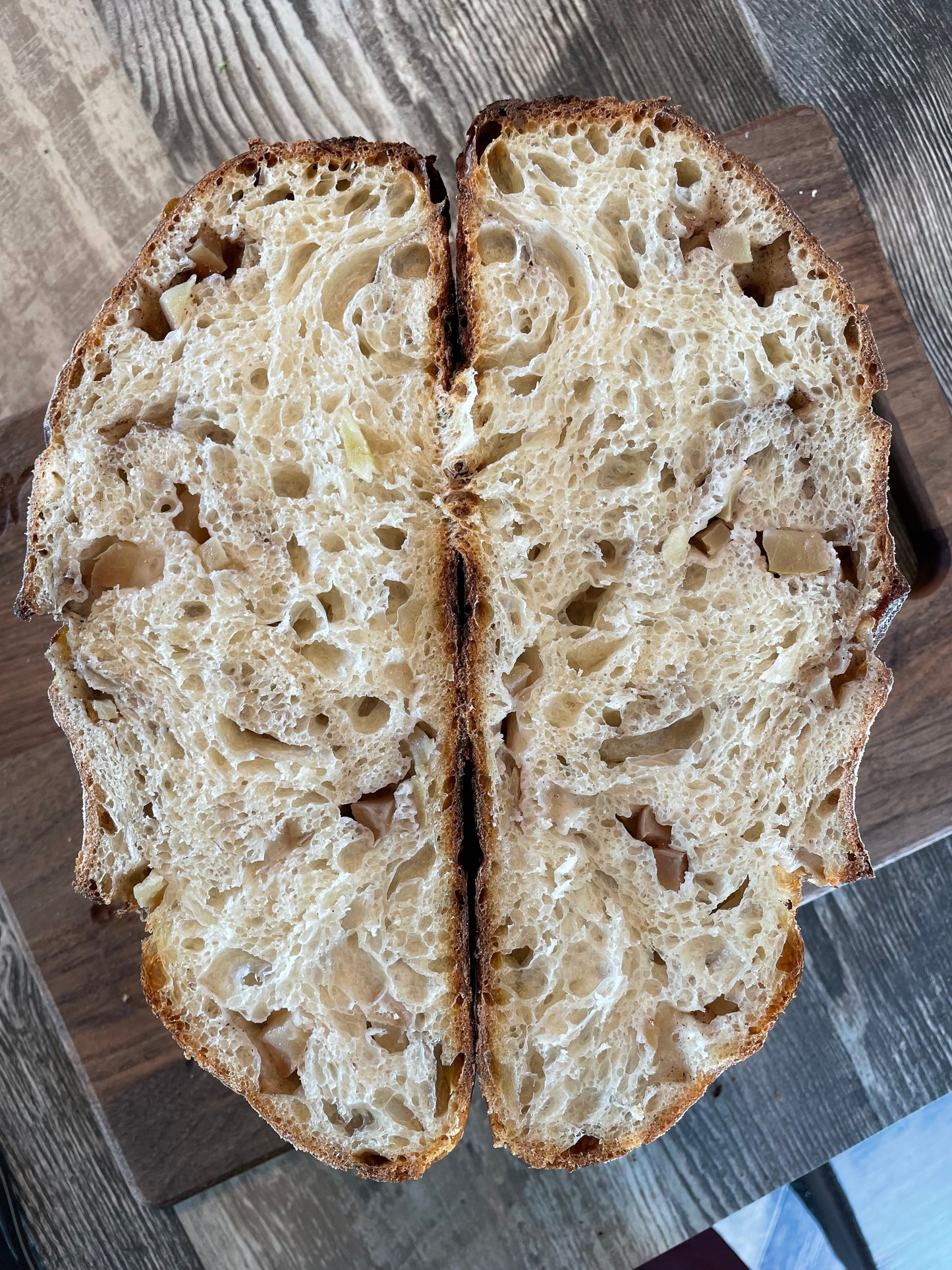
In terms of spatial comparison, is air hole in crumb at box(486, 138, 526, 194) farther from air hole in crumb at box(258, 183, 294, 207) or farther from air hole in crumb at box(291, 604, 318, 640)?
air hole in crumb at box(291, 604, 318, 640)

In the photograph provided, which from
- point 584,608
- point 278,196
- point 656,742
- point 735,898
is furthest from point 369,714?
point 278,196

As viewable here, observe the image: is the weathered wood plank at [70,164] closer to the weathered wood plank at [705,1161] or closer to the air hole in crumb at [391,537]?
the air hole in crumb at [391,537]

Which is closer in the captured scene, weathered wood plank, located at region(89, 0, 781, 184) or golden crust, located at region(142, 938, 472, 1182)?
golden crust, located at region(142, 938, 472, 1182)

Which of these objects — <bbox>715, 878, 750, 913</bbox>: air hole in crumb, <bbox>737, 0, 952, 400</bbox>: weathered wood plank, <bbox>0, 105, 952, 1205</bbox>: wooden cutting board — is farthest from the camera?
<bbox>737, 0, 952, 400</bbox>: weathered wood plank

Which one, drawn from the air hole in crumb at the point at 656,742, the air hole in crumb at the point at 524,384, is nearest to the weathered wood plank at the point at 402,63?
the air hole in crumb at the point at 524,384

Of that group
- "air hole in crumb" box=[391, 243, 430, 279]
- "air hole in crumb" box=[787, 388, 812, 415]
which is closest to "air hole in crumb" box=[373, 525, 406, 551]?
"air hole in crumb" box=[391, 243, 430, 279]

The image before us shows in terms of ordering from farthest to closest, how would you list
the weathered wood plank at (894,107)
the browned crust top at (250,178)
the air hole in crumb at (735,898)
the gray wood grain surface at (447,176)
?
the weathered wood plank at (894,107), the gray wood grain surface at (447,176), the air hole in crumb at (735,898), the browned crust top at (250,178)
